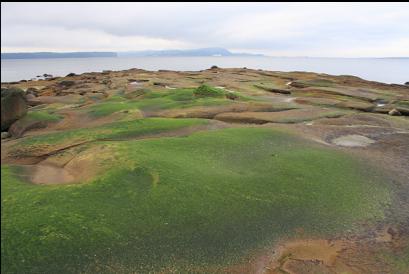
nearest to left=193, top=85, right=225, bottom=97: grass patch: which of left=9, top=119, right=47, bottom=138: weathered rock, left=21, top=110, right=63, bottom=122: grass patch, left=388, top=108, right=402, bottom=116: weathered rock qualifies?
left=21, top=110, right=63, bottom=122: grass patch

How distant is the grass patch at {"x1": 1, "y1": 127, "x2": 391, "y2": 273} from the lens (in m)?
10.2

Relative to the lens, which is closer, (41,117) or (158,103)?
(41,117)

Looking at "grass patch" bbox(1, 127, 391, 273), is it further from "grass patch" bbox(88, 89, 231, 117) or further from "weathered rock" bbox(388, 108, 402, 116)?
"weathered rock" bbox(388, 108, 402, 116)

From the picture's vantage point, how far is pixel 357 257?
1173 centimetres

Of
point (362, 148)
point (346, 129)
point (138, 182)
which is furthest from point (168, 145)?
point (346, 129)

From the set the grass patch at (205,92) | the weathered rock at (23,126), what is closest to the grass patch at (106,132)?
the weathered rock at (23,126)

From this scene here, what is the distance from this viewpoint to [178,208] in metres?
12.4

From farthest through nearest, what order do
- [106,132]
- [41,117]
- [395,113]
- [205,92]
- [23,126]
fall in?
[205,92] → [395,113] → [41,117] → [23,126] → [106,132]

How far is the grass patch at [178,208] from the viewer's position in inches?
404

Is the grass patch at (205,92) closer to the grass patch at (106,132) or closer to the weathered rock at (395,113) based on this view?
the grass patch at (106,132)

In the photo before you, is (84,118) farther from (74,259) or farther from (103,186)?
(74,259)

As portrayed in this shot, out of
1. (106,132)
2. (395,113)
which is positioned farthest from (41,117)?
(395,113)

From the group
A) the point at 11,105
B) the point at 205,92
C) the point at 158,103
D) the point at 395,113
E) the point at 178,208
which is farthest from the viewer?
the point at 205,92

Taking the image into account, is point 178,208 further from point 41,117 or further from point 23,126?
point 41,117
